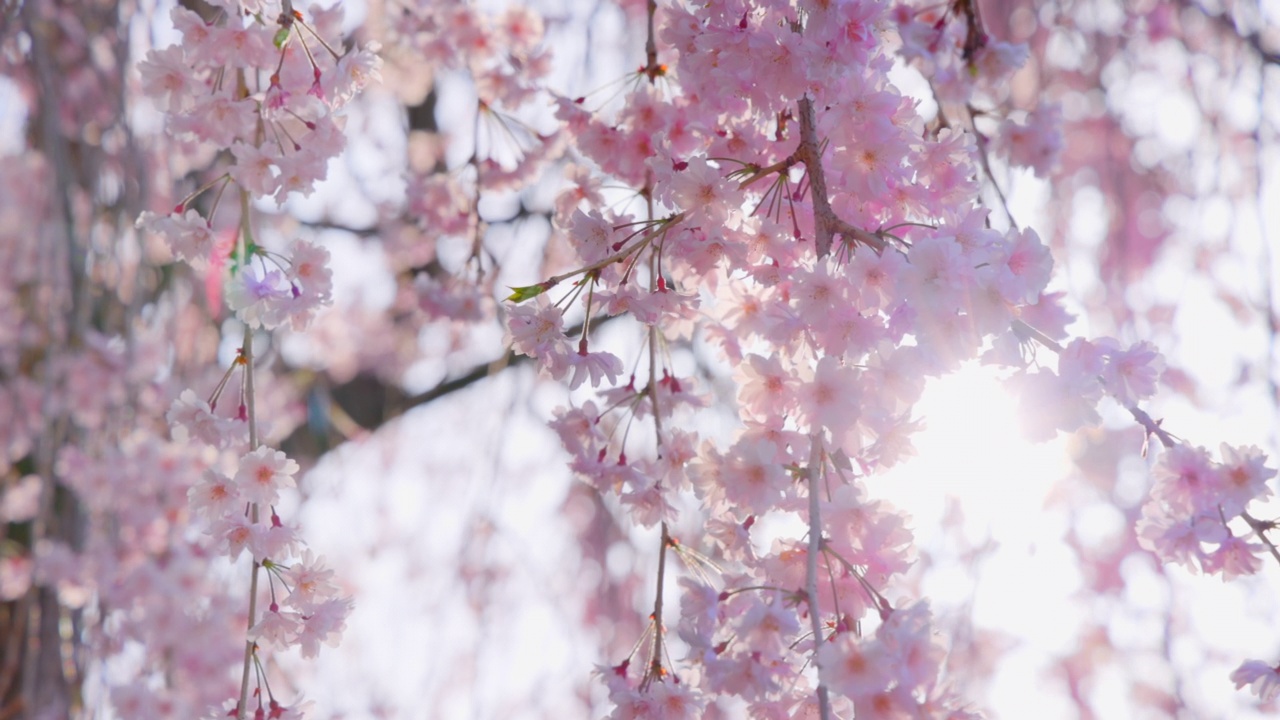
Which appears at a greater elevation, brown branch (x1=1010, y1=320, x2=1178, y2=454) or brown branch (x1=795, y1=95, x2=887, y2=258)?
brown branch (x1=795, y1=95, x2=887, y2=258)

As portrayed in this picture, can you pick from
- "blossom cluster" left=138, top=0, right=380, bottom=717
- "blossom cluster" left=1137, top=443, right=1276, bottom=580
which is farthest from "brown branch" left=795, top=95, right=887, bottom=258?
"blossom cluster" left=138, top=0, right=380, bottom=717

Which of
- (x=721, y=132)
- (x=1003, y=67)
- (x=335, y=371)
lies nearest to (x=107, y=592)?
(x=335, y=371)

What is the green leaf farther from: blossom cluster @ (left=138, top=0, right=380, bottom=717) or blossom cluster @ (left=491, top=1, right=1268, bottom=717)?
blossom cluster @ (left=138, top=0, right=380, bottom=717)

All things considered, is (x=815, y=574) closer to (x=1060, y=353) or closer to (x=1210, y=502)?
(x=1060, y=353)

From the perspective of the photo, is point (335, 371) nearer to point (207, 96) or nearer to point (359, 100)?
point (359, 100)

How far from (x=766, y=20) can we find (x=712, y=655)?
68cm

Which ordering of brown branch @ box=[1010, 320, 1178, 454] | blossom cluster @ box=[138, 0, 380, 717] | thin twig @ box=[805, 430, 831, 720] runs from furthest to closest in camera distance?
blossom cluster @ box=[138, 0, 380, 717] → brown branch @ box=[1010, 320, 1178, 454] → thin twig @ box=[805, 430, 831, 720]

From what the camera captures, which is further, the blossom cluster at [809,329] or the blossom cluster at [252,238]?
the blossom cluster at [252,238]

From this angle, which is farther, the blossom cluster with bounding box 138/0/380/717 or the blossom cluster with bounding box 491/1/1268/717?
the blossom cluster with bounding box 138/0/380/717

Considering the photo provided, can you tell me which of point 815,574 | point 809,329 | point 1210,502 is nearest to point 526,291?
point 809,329

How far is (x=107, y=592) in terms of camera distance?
2.82m

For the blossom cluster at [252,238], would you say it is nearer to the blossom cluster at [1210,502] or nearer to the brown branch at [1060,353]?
the brown branch at [1060,353]

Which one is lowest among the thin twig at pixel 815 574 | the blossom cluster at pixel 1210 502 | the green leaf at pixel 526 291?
the thin twig at pixel 815 574

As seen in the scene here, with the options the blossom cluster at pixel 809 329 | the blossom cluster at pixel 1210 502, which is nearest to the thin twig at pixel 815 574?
the blossom cluster at pixel 809 329
